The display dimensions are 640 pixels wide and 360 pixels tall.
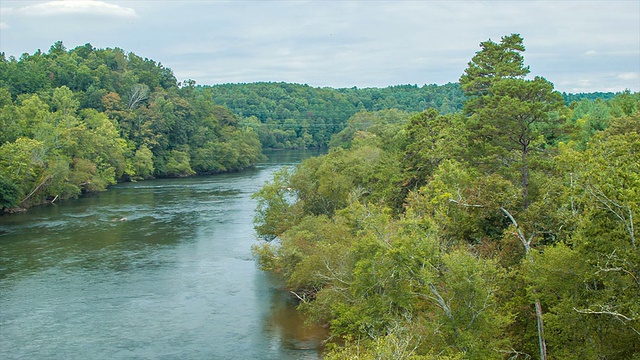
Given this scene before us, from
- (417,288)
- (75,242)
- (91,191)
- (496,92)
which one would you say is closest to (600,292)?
(417,288)

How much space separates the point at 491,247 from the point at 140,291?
2121cm

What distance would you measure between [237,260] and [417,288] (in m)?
23.4

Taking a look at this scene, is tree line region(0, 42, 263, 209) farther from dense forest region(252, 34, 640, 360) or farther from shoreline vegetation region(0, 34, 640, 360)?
dense forest region(252, 34, 640, 360)

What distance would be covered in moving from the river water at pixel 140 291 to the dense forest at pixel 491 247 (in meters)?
2.94

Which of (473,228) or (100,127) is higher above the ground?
(100,127)

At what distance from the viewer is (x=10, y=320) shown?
3222cm

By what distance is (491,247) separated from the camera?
26578 millimetres

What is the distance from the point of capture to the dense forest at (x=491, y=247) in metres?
18.2

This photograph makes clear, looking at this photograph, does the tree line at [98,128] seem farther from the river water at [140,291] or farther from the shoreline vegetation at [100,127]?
the river water at [140,291]

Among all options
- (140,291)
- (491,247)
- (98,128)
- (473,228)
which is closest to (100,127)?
(98,128)

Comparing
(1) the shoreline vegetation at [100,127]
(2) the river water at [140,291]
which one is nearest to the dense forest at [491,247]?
(2) the river water at [140,291]

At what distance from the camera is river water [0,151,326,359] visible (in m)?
29.4

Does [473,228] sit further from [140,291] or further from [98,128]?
[98,128]

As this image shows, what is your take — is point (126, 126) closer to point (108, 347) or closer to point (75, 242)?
point (75, 242)
